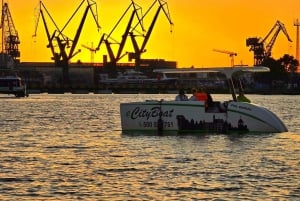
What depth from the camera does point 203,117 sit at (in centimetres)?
4600

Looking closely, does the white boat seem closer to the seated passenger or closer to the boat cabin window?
the seated passenger

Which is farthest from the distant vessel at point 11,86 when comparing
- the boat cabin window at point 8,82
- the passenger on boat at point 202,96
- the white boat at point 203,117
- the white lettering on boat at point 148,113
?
the passenger on boat at point 202,96

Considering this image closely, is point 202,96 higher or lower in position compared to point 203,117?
higher

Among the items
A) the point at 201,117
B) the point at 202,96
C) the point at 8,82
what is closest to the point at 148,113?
the point at 201,117

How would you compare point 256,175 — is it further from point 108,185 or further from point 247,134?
point 247,134

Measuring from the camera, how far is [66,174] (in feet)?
96.9

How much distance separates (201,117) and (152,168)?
1510cm

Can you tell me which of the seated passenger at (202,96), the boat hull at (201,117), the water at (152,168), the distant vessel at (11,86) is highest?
the distant vessel at (11,86)

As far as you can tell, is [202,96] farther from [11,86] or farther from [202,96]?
[11,86]

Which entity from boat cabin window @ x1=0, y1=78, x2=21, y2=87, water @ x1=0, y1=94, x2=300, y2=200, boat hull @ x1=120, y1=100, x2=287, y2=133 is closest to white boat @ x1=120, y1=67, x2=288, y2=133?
boat hull @ x1=120, y1=100, x2=287, y2=133

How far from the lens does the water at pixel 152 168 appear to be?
25500mm

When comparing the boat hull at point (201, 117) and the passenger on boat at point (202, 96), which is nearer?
the boat hull at point (201, 117)

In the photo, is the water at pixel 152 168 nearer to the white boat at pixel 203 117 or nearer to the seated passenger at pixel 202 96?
the white boat at pixel 203 117

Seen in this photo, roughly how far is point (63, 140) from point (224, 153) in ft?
39.6
